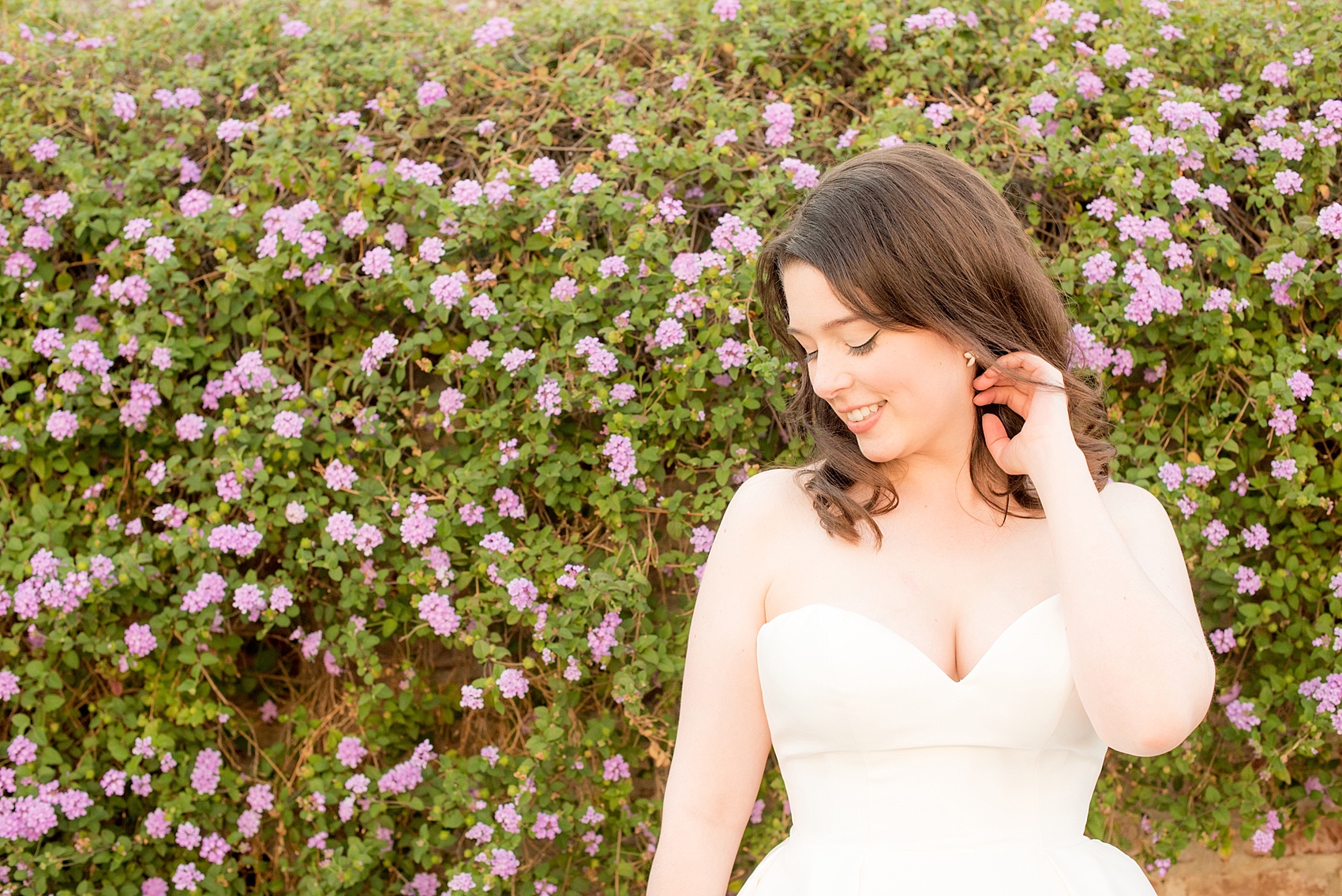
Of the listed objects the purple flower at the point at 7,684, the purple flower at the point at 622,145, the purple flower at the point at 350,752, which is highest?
the purple flower at the point at 622,145

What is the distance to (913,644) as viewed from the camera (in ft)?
5.55

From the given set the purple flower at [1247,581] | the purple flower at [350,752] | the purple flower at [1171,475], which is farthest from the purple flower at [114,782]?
the purple flower at [1247,581]

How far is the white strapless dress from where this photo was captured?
163cm

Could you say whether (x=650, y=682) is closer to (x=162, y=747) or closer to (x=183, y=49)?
(x=162, y=747)

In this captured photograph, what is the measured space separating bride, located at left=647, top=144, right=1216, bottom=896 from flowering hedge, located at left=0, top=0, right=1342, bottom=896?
30.3 inches

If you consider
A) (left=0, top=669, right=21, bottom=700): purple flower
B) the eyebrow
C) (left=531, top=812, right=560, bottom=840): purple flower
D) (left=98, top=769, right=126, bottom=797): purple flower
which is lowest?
(left=98, top=769, right=126, bottom=797): purple flower

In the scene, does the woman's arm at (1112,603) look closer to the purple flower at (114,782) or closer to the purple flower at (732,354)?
the purple flower at (732,354)

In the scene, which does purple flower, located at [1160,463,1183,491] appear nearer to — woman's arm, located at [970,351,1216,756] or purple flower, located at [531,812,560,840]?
woman's arm, located at [970,351,1216,756]

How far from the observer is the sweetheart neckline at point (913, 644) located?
64.9 inches

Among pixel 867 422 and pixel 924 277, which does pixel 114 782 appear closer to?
pixel 867 422

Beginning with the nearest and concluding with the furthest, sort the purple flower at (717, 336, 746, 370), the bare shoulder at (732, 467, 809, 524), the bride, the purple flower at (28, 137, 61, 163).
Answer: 1. the bride
2. the bare shoulder at (732, 467, 809, 524)
3. the purple flower at (717, 336, 746, 370)
4. the purple flower at (28, 137, 61, 163)

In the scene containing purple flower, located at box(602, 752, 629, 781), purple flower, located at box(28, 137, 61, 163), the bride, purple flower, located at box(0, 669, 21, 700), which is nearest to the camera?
the bride

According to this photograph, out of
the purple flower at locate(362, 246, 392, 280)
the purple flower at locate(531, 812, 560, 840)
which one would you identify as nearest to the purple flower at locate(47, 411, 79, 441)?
the purple flower at locate(362, 246, 392, 280)

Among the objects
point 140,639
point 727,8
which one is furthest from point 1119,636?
point 140,639
